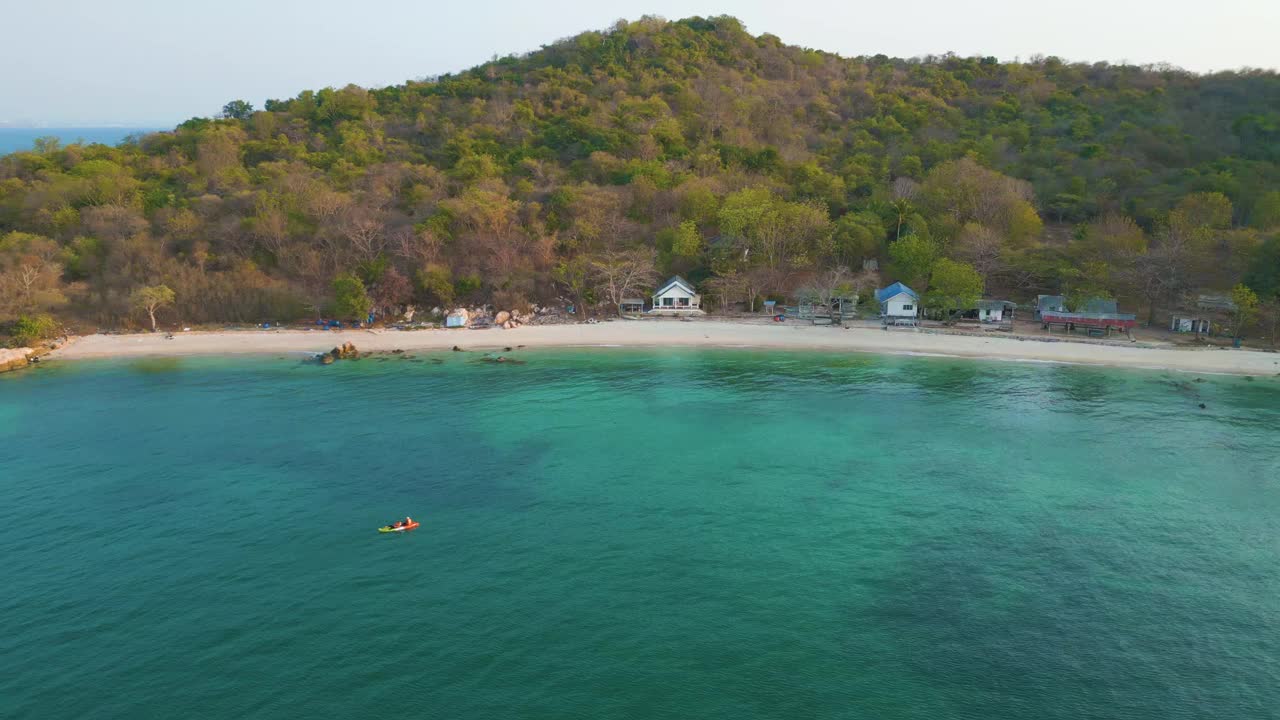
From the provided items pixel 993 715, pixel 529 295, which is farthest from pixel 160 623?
pixel 529 295

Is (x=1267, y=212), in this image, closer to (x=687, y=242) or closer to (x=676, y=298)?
(x=687, y=242)

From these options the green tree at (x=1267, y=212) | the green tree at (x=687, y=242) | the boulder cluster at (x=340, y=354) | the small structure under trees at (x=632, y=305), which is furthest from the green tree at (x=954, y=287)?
the boulder cluster at (x=340, y=354)

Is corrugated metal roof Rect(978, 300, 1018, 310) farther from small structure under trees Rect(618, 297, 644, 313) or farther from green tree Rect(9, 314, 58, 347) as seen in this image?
green tree Rect(9, 314, 58, 347)

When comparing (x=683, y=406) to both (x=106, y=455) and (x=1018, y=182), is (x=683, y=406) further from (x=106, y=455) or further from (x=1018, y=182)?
(x=1018, y=182)

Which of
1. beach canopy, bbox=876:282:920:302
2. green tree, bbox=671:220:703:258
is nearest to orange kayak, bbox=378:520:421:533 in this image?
green tree, bbox=671:220:703:258

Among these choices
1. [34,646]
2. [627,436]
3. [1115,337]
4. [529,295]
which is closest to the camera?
[34,646]

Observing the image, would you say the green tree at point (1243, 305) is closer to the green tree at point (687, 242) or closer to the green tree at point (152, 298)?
the green tree at point (687, 242)
